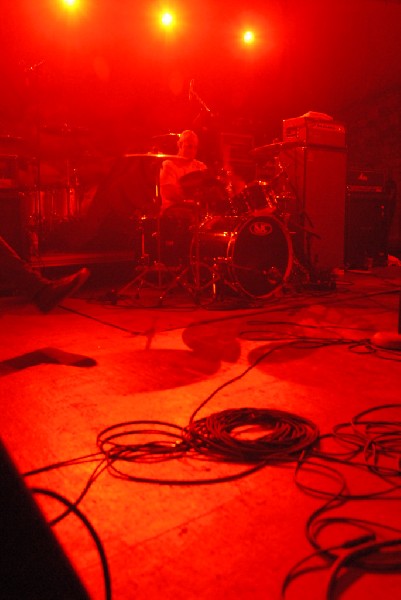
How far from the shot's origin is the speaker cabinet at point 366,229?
328 inches

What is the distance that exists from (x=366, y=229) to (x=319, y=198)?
146 centimetres

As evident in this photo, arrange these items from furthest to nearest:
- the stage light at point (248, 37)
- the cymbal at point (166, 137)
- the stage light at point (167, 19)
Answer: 1. the stage light at point (248, 37)
2. the stage light at point (167, 19)
3. the cymbal at point (166, 137)

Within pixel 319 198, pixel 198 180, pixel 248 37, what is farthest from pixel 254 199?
pixel 248 37

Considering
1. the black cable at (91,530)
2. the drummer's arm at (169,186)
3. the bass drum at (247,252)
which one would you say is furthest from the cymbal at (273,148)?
the black cable at (91,530)

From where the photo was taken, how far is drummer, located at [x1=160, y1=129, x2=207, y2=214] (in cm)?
566

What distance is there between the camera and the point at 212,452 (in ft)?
7.02

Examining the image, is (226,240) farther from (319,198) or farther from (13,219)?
(319,198)

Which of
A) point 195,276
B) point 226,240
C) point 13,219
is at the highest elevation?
point 13,219

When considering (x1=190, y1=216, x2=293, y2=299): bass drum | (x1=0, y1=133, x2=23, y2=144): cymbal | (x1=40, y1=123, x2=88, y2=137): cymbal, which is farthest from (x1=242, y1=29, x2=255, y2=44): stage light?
(x1=190, y1=216, x2=293, y2=299): bass drum

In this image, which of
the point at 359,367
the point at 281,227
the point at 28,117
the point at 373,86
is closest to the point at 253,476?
the point at 359,367

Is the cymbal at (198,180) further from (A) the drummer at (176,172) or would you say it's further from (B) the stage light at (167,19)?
(B) the stage light at (167,19)

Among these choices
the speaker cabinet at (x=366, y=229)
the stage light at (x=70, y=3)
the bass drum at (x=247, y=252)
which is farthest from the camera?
the speaker cabinet at (x=366, y=229)

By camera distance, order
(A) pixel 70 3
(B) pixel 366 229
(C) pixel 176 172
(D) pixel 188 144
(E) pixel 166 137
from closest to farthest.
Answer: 1. (C) pixel 176 172
2. (D) pixel 188 144
3. (A) pixel 70 3
4. (E) pixel 166 137
5. (B) pixel 366 229

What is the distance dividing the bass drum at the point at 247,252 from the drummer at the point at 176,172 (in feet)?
1.41
